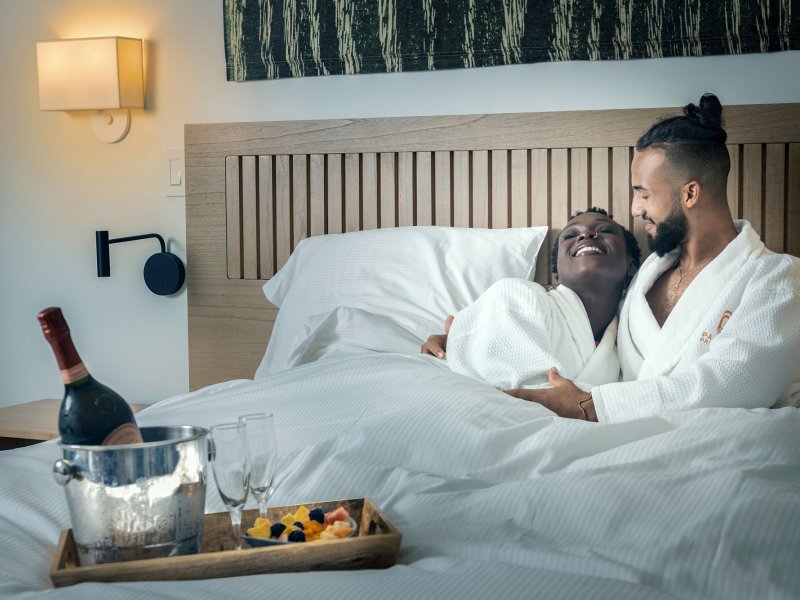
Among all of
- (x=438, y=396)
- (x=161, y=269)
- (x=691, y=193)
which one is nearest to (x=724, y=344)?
(x=691, y=193)

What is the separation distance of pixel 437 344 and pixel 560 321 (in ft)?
0.91

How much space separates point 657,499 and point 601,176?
1324 mm

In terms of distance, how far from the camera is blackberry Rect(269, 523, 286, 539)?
0.94 m

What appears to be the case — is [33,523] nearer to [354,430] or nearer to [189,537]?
[189,537]

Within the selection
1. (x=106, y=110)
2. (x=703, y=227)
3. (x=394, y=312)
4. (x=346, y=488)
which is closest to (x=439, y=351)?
(x=394, y=312)

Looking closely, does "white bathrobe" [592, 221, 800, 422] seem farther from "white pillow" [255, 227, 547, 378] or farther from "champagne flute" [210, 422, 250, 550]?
"champagne flute" [210, 422, 250, 550]

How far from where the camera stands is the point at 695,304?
1.76 metres

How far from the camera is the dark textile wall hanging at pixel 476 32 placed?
211 centimetres

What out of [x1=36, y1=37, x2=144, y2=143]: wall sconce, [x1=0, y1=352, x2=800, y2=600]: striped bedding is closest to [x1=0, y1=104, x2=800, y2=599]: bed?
[x1=0, y1=352, x2=800, y2=600]: striped bedding

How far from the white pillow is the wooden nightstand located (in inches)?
23.7

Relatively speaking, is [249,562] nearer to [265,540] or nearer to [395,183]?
[265,540]

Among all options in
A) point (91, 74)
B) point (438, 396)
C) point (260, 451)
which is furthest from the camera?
point (91, 74)

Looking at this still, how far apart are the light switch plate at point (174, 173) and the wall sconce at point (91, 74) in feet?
0.56

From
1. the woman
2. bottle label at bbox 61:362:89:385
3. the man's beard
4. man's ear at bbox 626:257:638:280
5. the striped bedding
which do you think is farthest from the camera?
man's ear at bbox 626:257:638:280
